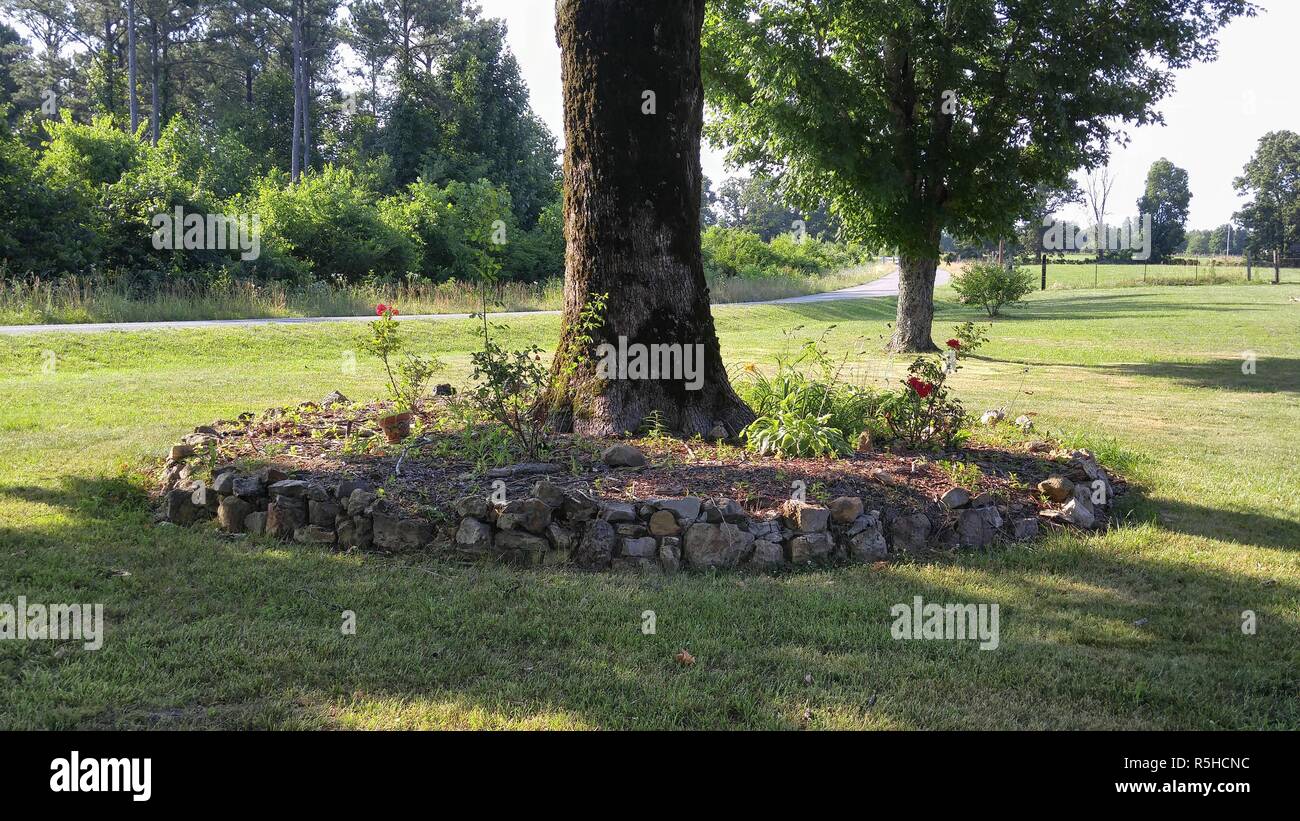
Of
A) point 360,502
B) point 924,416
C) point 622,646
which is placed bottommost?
point 622,646

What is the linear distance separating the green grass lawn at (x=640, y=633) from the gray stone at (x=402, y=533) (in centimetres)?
16

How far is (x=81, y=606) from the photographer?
4602mm

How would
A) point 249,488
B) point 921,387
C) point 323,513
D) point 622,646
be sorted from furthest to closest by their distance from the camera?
point 921,387 → point 249,488 → point 323,513 → point 622,646

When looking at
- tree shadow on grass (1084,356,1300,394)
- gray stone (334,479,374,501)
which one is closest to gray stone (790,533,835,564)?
gray stone (334,479,374,501)

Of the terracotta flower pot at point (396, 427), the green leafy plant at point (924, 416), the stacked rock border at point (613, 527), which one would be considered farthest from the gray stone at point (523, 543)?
the green leafy plant at point (924, 416)

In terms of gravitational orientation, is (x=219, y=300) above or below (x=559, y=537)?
above

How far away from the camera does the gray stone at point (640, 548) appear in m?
5.43

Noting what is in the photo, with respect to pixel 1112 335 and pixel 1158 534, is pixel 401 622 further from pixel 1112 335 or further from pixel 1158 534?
pixel 1112 335

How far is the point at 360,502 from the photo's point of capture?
5695 mm

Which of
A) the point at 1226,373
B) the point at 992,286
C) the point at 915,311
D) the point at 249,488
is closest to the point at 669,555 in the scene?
the point at 249,488

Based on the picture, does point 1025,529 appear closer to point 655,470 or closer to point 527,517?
point 655,470

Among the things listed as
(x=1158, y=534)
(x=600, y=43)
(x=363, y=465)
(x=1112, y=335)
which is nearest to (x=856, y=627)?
(x=1158, y=534)

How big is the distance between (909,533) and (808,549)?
71cm

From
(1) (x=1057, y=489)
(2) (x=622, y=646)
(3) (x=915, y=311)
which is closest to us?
(2) (x=622, y=646)
